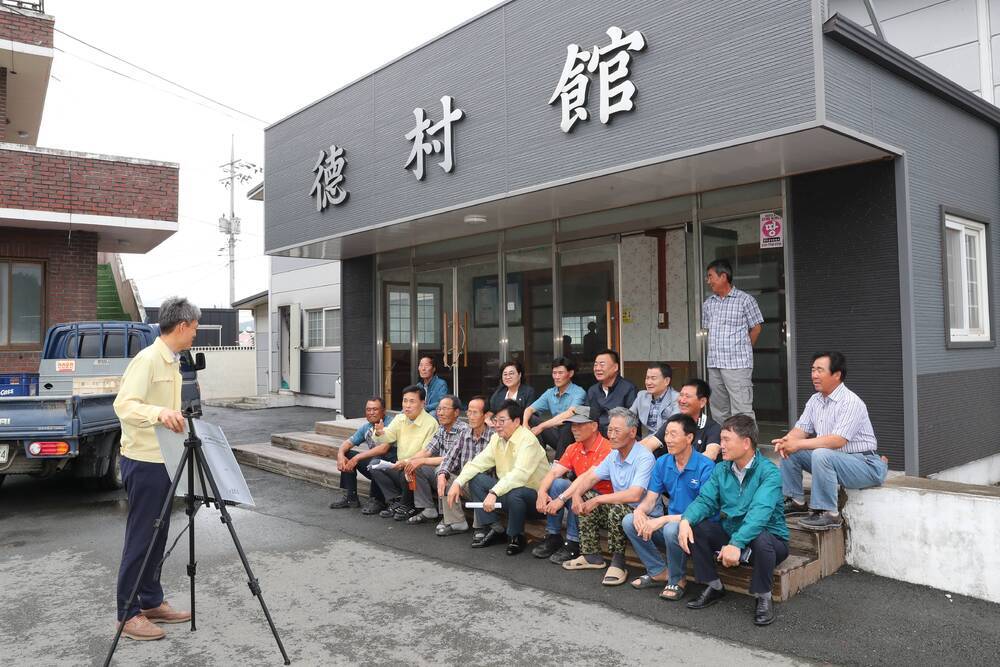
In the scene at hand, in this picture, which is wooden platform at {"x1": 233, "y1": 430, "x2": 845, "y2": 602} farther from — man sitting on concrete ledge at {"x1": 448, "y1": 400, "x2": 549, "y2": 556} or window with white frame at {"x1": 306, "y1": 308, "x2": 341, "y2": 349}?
window with white frame at {"x1": 306, "y1": 308, "x2": 341, "y2": 349}

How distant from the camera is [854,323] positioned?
616 cm

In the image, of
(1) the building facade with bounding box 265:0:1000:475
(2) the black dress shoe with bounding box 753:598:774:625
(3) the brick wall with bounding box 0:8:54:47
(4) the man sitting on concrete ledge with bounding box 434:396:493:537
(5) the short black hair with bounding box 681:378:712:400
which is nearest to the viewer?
(2) the black dress shoe with bounding box 753:598:774:625

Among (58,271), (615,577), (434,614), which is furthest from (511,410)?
(58,271)

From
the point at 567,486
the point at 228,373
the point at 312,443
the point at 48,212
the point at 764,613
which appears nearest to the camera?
the point at 764,613

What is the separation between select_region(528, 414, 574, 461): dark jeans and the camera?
6.57 metres

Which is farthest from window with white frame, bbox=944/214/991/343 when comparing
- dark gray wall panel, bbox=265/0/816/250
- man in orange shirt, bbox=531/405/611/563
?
man in orange shirt, bbox=531/405/611/563

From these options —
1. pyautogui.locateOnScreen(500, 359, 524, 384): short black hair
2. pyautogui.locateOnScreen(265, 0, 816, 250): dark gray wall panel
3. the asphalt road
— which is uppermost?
pyautogui.locateOnScreen(265, 0, 816, 250): dark gray wall panel

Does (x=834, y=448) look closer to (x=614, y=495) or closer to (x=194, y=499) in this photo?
(x=614, y=495)

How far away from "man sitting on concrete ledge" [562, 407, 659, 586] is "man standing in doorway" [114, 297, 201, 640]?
9.24 feet

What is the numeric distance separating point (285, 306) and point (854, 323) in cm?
1682

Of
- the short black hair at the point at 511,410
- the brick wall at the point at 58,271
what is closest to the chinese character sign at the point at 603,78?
the short black hair at the point at 511,410

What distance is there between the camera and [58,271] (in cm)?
1270

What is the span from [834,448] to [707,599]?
1470 mm

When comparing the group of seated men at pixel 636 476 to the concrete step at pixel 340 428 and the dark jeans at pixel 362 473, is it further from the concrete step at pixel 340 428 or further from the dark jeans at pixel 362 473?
the concrete step at pixel 340 428
